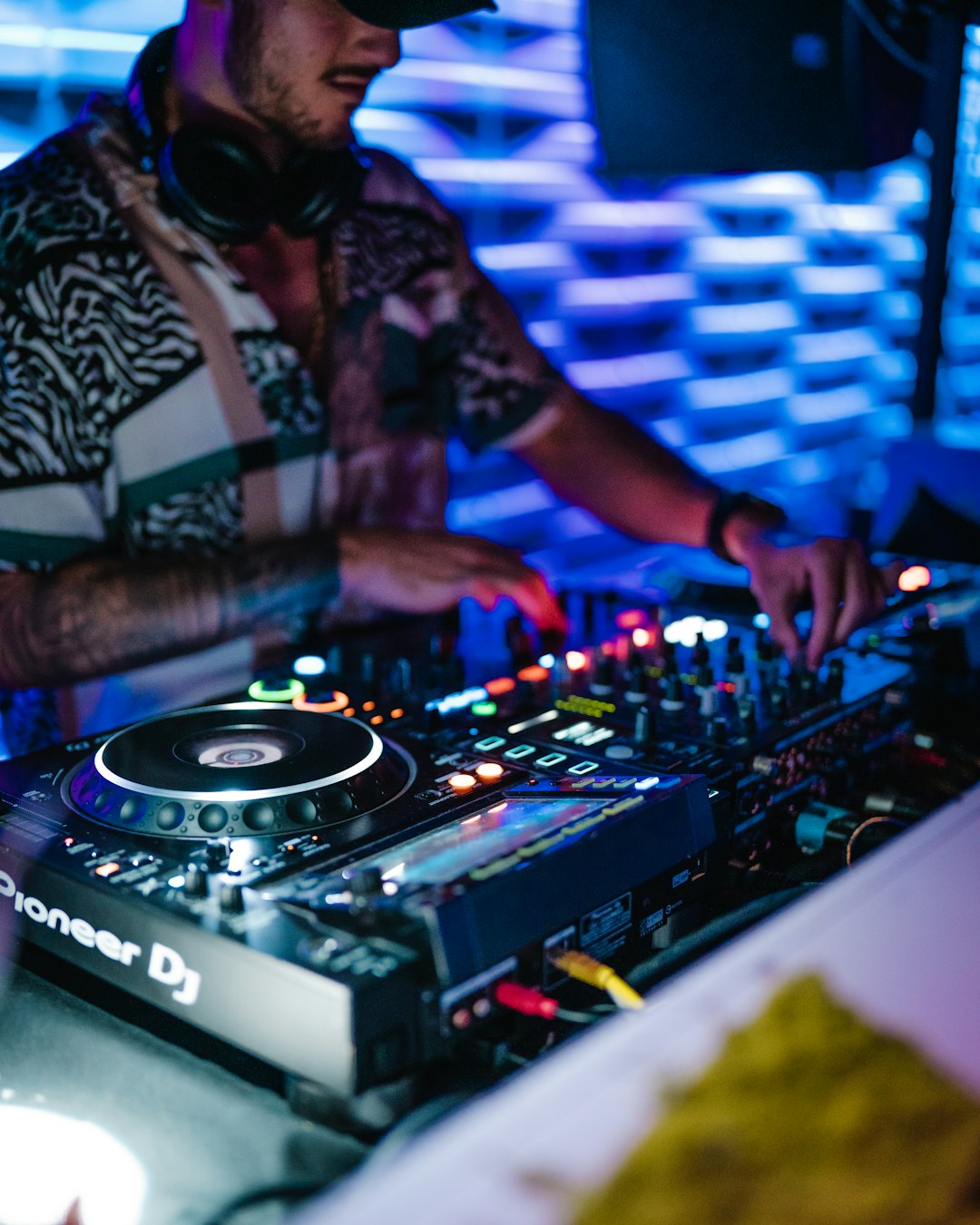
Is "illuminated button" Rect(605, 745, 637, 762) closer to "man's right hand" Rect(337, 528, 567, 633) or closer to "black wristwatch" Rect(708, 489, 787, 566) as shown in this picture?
"man's right hand" Rect(337, 528, 567, 633)

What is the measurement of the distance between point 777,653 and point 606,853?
22.7 inches

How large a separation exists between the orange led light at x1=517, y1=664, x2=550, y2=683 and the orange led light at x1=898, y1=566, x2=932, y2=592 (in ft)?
1.89

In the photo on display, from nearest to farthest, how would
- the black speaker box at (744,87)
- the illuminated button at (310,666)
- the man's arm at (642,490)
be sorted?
the illuminated button at (310,666) < the man's arm at (642,490) < the black speaker box at (744,87)

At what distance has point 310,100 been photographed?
1686 mm

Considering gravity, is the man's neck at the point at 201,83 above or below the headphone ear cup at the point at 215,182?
above

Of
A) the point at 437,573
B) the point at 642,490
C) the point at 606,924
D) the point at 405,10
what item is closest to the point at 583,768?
the point at 606,924

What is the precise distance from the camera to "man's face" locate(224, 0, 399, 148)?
1646 mm

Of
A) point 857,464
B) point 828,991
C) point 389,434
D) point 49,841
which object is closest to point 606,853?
point 828,991

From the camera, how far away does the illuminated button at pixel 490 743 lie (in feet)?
3.63

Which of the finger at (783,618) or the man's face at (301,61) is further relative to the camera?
the man's face at (301,61)

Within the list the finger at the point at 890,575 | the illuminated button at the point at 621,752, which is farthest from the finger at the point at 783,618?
the illuminated button at the point at 621,752

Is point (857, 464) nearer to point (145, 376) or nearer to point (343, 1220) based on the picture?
point (145, 376)

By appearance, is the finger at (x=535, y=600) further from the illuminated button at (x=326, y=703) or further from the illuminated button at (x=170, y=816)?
the illuminated button at (x=170, y=816)

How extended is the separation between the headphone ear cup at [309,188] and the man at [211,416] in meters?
0.01
